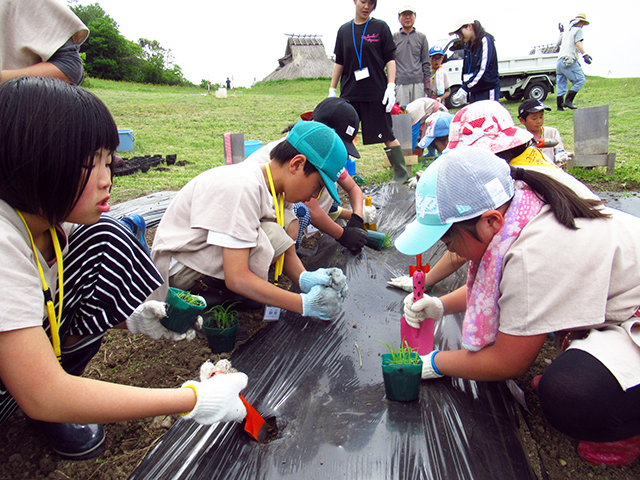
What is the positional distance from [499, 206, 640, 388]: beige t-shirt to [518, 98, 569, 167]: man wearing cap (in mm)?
2281

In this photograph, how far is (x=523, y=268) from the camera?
1055 mm

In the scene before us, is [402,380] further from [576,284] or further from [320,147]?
[320,147]

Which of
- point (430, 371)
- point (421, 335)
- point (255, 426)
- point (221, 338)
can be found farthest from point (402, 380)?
point (221, 338)

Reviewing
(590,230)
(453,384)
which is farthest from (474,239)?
(453,384)

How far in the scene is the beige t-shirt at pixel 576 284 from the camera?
103 centimetres

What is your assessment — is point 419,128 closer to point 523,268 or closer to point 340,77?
point 340,77

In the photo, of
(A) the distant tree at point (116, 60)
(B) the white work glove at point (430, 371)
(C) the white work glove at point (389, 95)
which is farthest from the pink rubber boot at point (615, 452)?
(A) the distant tree at point (116, 60)

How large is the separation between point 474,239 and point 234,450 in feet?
2.98

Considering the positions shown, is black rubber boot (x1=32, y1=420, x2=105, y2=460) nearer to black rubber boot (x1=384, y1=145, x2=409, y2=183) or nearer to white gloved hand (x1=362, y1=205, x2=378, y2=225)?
white gloved hand (x1=362, y1=205, x2=378, y2=225)

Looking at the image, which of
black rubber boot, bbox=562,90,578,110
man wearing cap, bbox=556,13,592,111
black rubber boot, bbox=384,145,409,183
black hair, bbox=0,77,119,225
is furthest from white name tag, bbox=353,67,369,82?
black rubber boot, bbox=562,90,578,110

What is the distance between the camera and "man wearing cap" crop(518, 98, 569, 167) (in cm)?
335

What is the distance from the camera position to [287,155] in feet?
5.88

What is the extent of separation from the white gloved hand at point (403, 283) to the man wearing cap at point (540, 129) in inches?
70.8

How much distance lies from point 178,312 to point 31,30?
50.3 inches
